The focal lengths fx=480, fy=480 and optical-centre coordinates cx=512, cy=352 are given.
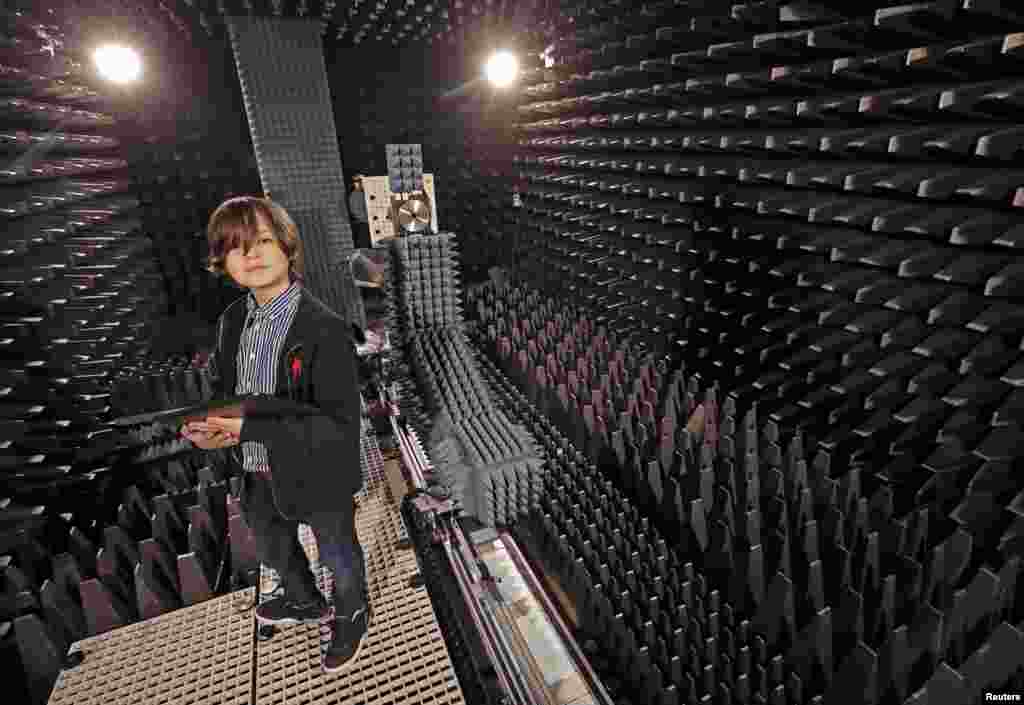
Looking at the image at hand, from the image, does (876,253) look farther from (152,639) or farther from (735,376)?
(152,639)

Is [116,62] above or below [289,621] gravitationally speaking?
above

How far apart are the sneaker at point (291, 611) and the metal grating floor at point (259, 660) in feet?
0.20

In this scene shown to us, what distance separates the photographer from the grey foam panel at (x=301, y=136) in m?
5.16

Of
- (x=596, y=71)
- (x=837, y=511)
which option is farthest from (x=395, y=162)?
(x=837, y=511)

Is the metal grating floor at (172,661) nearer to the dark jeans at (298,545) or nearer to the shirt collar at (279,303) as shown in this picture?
the dark jeans at (298,545)

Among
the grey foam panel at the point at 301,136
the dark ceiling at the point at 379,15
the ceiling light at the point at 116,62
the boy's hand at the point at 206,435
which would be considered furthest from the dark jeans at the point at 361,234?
the boy's hand at the point at 206,435

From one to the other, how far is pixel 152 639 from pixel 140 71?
512 centimetres

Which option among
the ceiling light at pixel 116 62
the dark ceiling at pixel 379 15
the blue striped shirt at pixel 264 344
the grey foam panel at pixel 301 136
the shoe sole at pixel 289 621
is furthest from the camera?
the grey foam panel at pixel 301 136

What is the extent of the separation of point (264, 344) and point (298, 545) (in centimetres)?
80

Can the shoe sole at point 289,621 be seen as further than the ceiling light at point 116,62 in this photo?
No

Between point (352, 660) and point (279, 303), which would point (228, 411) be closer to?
point (279, 303)

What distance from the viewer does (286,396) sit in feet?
5.03

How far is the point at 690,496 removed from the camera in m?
2.31

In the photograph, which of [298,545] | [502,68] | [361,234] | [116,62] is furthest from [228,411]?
[361,234]
